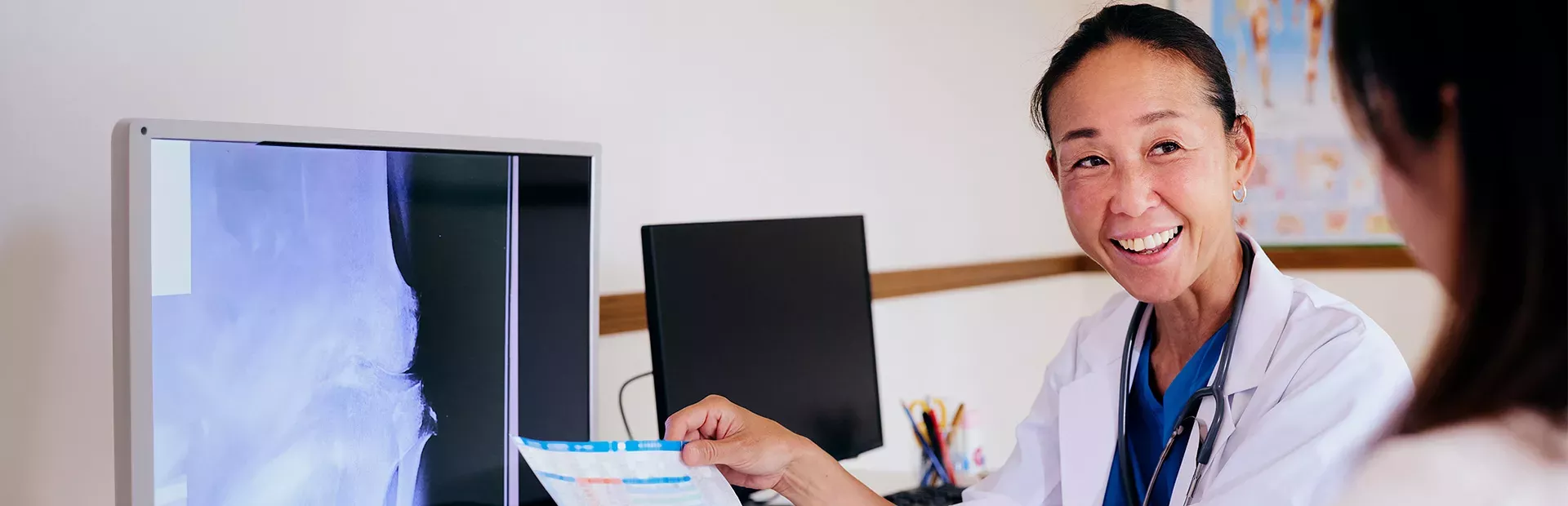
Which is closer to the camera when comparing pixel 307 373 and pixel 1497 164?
pixel 1497 164

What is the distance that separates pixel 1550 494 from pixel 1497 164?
144 millimetres

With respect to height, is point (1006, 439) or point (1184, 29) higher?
point (1184, 29)

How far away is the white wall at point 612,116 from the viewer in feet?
3.63

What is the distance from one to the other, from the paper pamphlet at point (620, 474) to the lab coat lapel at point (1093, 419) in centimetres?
52

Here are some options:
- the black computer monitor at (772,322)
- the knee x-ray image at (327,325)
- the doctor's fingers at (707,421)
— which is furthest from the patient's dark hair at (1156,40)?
the knee x-ray image at (327,325)

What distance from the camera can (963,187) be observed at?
100 inches

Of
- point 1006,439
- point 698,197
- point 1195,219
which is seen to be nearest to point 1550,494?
point 1195,219

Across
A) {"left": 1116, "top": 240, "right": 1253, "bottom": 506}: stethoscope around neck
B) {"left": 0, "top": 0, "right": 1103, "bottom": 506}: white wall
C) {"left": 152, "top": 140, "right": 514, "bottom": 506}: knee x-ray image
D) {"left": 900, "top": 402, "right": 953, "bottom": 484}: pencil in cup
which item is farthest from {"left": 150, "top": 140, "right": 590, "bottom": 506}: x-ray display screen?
{"left": 900, "top": 402, "right": 953, "bottom": 484}: pencil in cup

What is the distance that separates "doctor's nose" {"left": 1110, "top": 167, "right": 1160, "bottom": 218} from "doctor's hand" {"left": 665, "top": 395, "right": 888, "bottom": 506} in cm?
44

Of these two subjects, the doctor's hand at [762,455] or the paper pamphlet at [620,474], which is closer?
the paper pamphlet at [620,474]

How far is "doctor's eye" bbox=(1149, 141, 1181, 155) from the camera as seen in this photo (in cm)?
128

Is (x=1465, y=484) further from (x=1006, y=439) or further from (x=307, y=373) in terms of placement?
(x=1006, y=439)

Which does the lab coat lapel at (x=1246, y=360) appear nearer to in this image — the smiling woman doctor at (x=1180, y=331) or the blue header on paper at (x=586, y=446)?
the smiling woman doctor at (x=1180, y=331)

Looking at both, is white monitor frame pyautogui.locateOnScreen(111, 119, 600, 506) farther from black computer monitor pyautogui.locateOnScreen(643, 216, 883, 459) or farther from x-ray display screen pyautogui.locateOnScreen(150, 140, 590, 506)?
black computer monitor pyautogui.locateOnScreen(643, 216, 883, 459)
